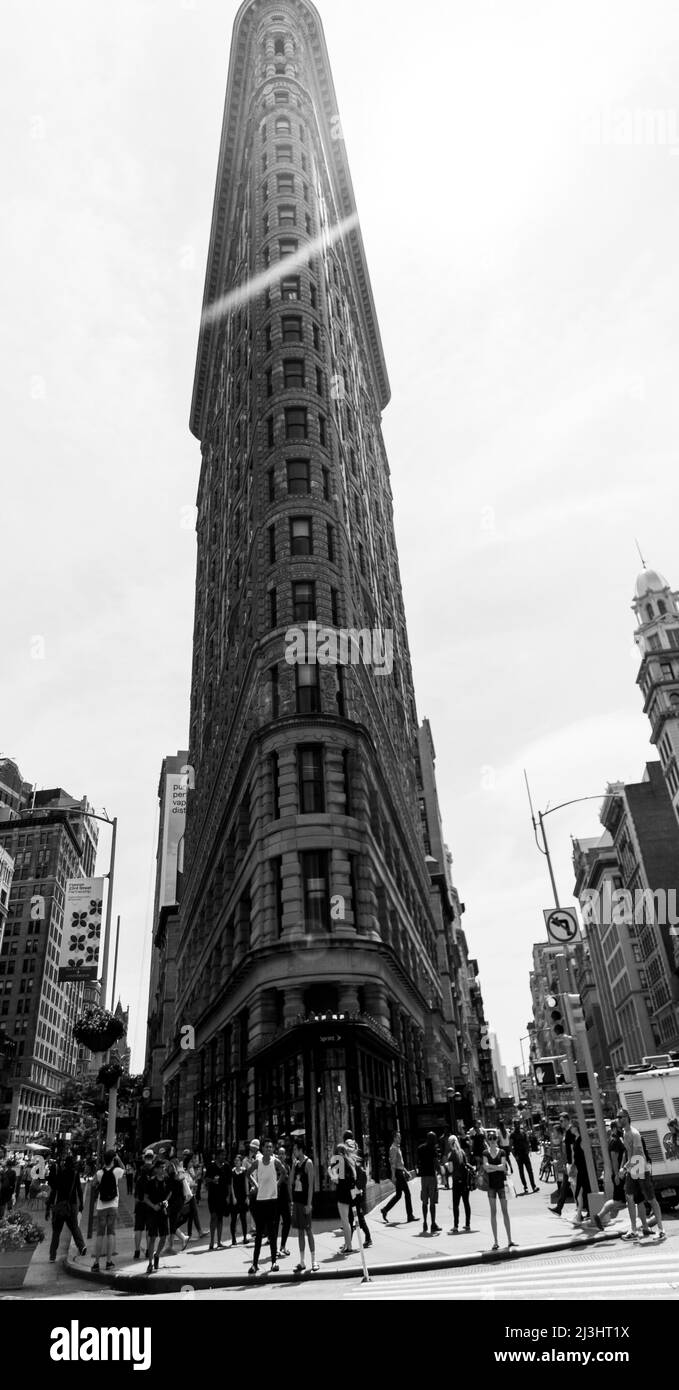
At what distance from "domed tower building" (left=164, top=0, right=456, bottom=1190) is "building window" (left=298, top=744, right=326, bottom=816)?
6 cm

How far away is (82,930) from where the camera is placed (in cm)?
2330

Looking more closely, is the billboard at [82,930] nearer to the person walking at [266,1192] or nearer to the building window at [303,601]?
the person walking at [266,1192]

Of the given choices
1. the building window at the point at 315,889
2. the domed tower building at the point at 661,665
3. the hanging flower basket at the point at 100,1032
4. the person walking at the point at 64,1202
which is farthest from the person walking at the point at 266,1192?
the domed tower building at the point at 661,665

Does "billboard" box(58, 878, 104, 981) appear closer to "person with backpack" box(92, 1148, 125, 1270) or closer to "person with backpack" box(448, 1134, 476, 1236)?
"person with backpack" box(92, 1148, 125, 1270)

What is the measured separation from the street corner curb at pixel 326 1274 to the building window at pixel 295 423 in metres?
37.3

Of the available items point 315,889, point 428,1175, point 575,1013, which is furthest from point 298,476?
point 428,1175

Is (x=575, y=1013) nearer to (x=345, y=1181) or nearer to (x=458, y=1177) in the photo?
(x=458, y=1177)

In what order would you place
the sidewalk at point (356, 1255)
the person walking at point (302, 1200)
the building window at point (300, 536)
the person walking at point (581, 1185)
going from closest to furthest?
the sidewalk at point (356, 1255)
the person walking at point (302, 1200)
the person walking at point (581, 1185)
the building window at point (300, 536)

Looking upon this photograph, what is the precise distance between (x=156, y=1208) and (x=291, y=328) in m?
43.9

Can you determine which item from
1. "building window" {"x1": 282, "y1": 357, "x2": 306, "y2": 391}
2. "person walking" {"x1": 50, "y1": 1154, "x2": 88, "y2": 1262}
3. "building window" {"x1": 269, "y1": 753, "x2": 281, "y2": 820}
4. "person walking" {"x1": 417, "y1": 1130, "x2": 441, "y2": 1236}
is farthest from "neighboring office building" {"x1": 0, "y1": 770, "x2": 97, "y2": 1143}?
"person walking" {"x1": 417, "y1": 1130, "x2": 441, "y2": 1236}

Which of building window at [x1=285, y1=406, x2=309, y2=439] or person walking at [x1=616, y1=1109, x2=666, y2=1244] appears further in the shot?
building window at [x1=285, y1=406, x2=309, y2=439]

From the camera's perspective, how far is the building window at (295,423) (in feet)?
→ 145

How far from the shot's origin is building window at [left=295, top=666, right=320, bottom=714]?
35688 millimetres
